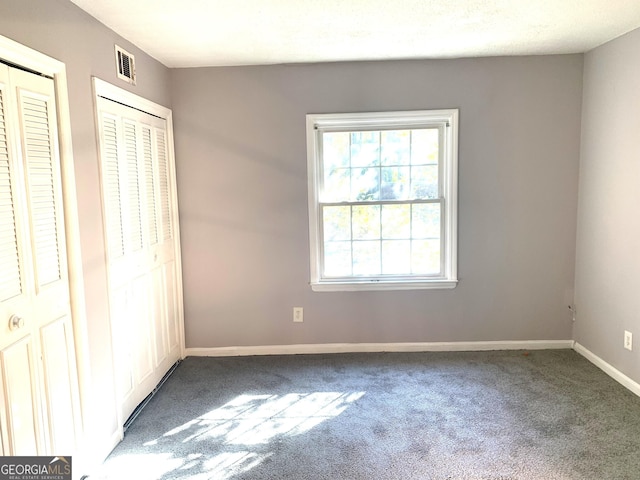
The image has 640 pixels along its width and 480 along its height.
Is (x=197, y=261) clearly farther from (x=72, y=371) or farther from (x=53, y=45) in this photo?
(x=53, y=45)

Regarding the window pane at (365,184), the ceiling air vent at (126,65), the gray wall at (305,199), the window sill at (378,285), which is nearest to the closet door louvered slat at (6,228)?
the ceiling air vent at (126,65)

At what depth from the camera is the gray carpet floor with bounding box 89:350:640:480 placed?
2.13 m

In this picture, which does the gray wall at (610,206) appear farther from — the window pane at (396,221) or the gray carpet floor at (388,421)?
the window pane at (396,221)

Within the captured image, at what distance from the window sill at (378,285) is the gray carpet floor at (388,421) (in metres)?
0.57

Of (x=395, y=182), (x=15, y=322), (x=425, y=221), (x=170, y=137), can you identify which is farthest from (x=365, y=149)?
(x=15, y=322)

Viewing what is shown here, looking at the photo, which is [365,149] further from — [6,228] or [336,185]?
[6,228]

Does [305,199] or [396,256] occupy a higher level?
[305,199]

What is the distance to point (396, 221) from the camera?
352 centimetres

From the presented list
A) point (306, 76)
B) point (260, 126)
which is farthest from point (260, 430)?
point (306, 76)

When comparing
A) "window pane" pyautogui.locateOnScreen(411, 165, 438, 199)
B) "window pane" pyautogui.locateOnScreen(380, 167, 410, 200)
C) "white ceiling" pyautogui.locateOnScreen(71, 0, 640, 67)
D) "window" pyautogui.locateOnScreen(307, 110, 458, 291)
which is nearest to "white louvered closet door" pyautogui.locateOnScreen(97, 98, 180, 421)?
"white ceiling" pyautogui.locateOnScreen(71, 0, 640, 67)

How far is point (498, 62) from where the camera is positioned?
130 inches

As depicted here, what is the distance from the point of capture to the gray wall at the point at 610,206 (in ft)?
9.20

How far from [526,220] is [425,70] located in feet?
4.85

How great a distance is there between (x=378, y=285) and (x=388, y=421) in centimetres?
122
